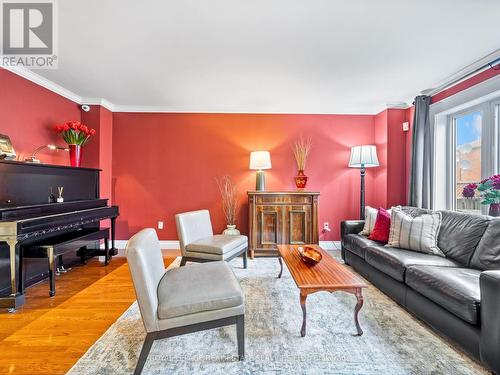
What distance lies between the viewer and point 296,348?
166cm

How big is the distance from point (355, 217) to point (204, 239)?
273 centimetres

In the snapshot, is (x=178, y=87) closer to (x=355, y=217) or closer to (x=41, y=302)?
(x=41, y=302)

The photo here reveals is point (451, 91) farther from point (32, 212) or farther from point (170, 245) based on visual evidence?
point (32, 212)

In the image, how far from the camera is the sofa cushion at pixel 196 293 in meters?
1.46

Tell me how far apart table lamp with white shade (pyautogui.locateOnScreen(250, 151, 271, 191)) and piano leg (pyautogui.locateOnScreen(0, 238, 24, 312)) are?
2.88m

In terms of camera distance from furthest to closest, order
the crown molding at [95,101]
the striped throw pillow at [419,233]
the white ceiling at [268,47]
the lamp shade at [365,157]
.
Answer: the crown molding at [95,101], the lamp shade at [365,157], the striped throw pillow at [419,233], the white ceiling at [268,47]

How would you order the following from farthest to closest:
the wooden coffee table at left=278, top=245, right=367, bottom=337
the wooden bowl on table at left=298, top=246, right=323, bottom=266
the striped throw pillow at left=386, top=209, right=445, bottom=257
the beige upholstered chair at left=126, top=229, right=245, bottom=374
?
the striped throw pillow at left=386, top=209, right=445, bottom=257 → the wooden bowl on table at left=298, top=246, right=323, bottom=266 → the wooden coffee table at left=278, top=245, right=367, bottom=337 → the beige upholstered chair at left=126, top=229, right=245, bottom=374

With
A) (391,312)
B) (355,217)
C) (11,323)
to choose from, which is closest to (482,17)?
(391,312)

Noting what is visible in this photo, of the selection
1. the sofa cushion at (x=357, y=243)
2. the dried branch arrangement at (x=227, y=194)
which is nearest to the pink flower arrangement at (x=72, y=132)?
the dried branch arrangement at (x=227, y=194)

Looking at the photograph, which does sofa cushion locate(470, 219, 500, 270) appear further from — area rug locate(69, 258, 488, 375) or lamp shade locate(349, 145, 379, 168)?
lamp shade locate(349, 145, 379, 168)

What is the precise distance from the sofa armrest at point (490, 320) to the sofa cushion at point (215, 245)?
2.09 meters

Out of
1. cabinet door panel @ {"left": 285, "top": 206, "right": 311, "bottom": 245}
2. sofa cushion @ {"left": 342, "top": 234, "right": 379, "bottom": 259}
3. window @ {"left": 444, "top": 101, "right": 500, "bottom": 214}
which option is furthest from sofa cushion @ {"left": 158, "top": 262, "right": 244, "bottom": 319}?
window @ {"left": 444, "top": 101, "right": 500, "bottom": 214}

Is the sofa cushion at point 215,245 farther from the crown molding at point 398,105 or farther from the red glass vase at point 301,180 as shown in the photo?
the crown molding at point 398,105

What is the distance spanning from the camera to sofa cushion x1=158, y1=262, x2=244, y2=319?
1458 millimetres
